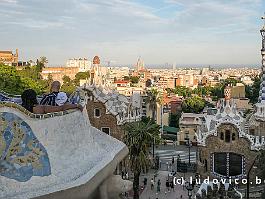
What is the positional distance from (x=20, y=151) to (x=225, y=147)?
25.6m

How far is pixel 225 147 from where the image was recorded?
32.0 meters

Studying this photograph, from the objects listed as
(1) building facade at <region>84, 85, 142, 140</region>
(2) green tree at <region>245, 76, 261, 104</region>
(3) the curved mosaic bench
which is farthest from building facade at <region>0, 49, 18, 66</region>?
(3) the curved mosaic bench

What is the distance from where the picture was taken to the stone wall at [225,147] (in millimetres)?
31594

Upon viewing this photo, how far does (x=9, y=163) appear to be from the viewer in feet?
25.3

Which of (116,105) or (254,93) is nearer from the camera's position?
(116,105)

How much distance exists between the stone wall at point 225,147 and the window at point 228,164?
0.32 m

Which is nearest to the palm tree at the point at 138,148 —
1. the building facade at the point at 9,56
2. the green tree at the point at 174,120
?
the green tree at the point at 174,120

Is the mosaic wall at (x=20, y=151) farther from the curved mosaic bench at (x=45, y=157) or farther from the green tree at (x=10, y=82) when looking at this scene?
the green tree at (x=10, y=82)

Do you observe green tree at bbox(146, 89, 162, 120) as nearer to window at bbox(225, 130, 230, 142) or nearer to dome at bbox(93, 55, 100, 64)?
dome at bbox(93, 55, 100, 64)

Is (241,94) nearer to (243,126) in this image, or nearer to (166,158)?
(166,158)

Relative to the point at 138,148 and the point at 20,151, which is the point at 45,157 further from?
the point at 138,148

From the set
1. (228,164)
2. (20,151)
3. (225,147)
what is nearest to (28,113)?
(20,151)

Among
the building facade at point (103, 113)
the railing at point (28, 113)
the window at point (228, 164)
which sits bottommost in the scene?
the window at point (228, 164)

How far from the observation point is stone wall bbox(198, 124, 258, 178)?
31.6 metres
